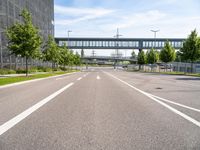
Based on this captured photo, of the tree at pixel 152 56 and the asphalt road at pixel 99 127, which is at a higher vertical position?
the tree at pixel 152 56

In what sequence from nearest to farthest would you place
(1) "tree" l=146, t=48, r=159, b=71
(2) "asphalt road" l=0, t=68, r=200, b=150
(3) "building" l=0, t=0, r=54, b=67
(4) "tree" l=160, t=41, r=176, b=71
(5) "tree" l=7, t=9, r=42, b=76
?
(2) "asphalt road" l=0, t=68, r=200, b=150, (5) "tree" l=7, t=9, r=42, b=76, (3) "building" l=0, t=0, r=54, b=67, (4) "tree" l=160, t=41, r=176, b=71, (1) "tree" l=146, t=48, r=159, b=71

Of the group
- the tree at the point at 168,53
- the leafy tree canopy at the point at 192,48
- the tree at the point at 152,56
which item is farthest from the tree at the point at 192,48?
the tree at the point at 152,56

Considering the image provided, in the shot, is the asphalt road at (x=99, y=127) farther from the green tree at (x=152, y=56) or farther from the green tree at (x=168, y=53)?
the green tree at (x=152, y=56)

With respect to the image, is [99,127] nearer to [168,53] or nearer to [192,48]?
[192,48]

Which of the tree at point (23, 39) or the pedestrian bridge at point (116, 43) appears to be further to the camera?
the pedestrian bridge at point (116, 43)

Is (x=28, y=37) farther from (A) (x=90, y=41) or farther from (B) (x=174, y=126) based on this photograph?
(A) (x=90, y=41)

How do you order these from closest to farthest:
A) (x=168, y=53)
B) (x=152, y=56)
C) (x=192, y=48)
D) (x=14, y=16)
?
(x=192, y=48), (x=14, y=16), (x=168, y=53), (x=152, y=56)

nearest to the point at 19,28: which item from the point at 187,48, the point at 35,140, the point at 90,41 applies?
the point at 35,140

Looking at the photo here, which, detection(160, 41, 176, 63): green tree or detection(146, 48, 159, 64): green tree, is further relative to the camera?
detection(146, 48, 159, 64): green tree

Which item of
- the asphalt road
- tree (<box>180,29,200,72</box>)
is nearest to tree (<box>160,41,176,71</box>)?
tree (<box>180,29,200,72</box>)

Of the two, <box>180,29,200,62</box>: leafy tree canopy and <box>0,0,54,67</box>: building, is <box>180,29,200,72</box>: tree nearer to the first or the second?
<box>180,29,200,62</box>: leafy tree canopy

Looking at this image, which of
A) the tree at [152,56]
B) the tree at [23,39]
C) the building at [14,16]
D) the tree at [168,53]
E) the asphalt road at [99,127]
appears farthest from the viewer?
the tree at [152,56]

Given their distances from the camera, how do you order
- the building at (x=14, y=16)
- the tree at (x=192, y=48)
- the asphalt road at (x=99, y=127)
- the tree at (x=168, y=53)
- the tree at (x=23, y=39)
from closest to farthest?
the asphalt road at (x=99, y=127) → the tree at (x=23, y=39) → the building at (x=14, y=16) → the tree at (x=192, y=48) → the tree at (x=168, y=53)

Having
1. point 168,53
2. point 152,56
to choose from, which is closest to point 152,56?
point 152,56
